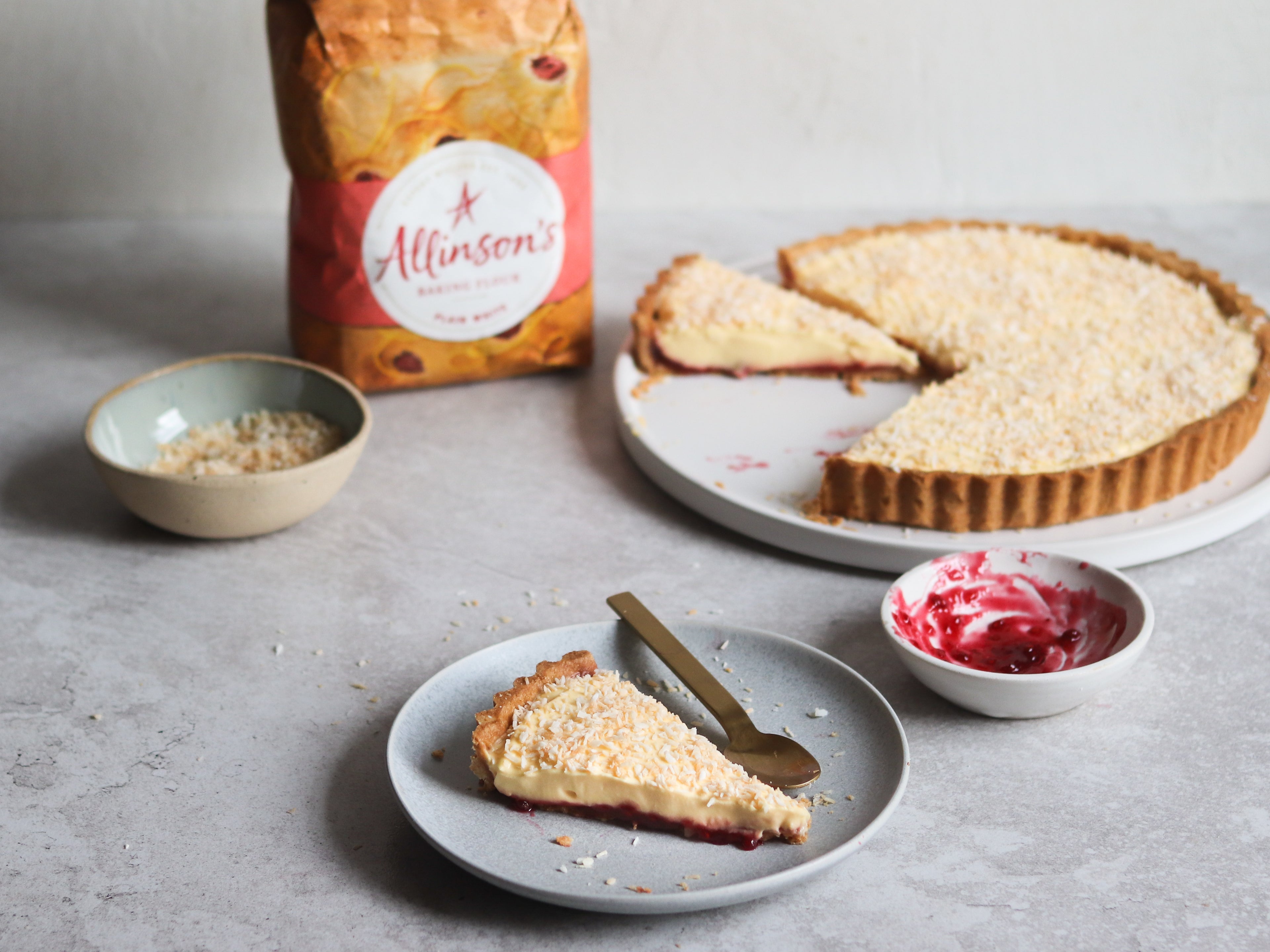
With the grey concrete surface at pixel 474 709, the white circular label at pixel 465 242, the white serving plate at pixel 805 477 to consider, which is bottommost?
the grey concrete surface at pixel 474 709

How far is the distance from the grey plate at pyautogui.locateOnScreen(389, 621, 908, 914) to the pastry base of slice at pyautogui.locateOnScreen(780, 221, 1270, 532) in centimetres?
47

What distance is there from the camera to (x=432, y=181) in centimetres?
249

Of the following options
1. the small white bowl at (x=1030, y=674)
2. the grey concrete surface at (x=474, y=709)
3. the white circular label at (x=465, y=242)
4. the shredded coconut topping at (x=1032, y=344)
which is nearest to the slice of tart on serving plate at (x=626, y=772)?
the grey concrete surface at (x=474, y=709)

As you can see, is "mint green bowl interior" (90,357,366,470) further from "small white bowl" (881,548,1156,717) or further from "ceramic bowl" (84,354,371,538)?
"small white bowl" (881,548,1156,717)

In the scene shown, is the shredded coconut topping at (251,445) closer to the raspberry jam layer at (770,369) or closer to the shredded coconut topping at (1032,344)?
the raspberry jam layer at (770,369)

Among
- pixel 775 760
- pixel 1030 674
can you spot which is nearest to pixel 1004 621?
pixel 1030 674

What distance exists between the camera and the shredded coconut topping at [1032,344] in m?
2.23

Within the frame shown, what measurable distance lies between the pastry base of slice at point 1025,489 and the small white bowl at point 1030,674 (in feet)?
0.80

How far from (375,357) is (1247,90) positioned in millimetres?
2950

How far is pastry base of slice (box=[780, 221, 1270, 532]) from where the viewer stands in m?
2.09

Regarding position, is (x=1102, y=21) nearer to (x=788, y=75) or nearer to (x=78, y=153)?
(x=788, y=75)

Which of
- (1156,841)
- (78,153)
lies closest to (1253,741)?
(1156,841)

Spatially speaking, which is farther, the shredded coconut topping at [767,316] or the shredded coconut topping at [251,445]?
the shredded coconut topping at [767,316]

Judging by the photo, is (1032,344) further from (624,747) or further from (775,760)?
(624,747)
